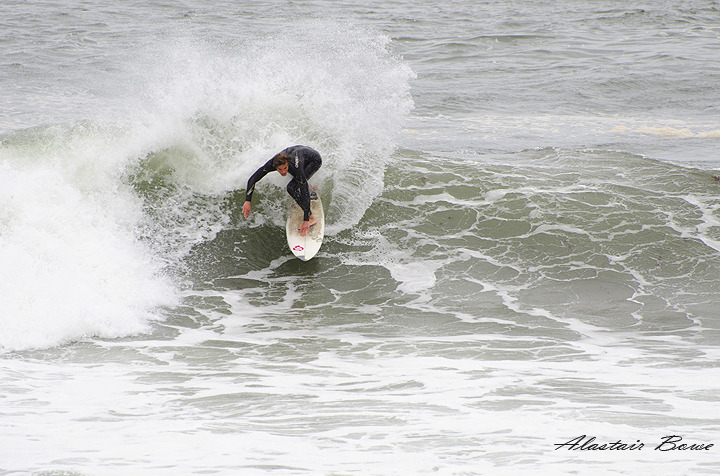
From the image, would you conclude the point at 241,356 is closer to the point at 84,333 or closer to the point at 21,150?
the point at 84,333

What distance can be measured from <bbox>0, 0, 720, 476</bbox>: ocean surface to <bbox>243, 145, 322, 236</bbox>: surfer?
0.72 metres

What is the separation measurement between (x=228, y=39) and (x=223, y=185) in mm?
15198

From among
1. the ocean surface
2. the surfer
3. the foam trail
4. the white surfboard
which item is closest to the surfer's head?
the surfer

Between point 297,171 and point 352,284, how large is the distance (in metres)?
1.46

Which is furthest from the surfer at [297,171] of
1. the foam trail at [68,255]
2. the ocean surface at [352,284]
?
the foam trail at [68,255]

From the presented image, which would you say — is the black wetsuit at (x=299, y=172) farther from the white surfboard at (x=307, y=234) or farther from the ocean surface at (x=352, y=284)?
the ocean surface at (x=352, y=284)

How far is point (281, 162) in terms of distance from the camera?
26.8 ft

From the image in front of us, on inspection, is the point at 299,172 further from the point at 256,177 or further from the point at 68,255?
the point at 68,255

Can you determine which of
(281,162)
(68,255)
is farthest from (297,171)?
(68,255)

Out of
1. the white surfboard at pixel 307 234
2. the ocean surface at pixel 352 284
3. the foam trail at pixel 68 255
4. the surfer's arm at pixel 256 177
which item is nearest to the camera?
the ocean surface at pixel 352 284

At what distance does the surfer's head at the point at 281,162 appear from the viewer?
8156 mm

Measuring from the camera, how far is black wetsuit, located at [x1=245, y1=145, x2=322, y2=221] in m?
8.17

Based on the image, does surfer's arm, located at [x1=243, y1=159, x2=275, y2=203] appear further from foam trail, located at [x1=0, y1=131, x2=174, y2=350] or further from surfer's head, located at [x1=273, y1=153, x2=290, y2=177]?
foam trail, located at [x1=0, y1=131, x2=174, y2=350]

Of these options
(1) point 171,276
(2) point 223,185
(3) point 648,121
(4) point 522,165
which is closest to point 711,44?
(3) point 648,121
